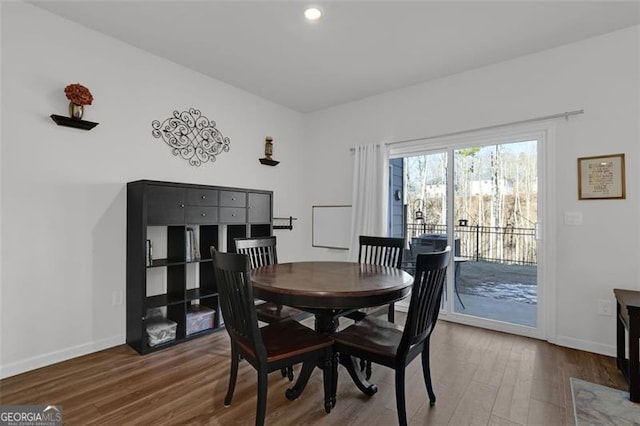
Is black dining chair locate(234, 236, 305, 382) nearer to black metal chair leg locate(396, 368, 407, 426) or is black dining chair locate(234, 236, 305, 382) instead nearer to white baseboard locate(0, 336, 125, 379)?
black metal chair leg locate(396, 368, 407, 426)

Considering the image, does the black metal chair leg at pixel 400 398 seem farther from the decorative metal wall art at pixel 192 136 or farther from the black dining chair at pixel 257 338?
the decorative metal wall art at pixel 192 136

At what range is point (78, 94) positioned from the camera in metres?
2.53

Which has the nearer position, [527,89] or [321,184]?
[527,89]

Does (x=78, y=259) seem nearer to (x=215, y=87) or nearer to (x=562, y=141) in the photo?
(x=215, y=87)

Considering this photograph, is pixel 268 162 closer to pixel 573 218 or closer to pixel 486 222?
pixel 486 222

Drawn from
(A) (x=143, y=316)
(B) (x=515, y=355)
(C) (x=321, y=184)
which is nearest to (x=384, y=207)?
(C) (x=321, y=184)

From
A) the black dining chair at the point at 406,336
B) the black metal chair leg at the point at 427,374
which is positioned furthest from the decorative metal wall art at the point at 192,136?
the black metal chair leg at the point at 427,374

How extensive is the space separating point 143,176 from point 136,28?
128 cm

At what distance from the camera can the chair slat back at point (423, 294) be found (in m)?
1.65

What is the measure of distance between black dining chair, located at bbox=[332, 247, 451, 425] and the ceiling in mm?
1933

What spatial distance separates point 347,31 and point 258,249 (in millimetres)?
2054

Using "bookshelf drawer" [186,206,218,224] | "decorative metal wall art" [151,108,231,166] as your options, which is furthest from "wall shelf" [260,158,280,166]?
"bookshelf drawer" [186,206,218,224]

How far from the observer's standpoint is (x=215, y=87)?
3701 mm

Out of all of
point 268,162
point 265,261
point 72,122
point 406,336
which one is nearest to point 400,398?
point 406,336
